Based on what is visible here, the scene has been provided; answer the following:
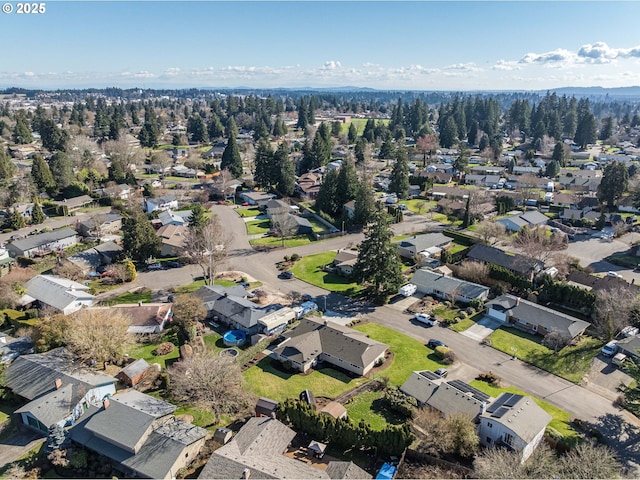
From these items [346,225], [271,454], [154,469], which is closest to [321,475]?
[271,454]

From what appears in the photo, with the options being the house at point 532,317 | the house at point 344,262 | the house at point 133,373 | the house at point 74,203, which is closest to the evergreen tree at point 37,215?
the house at point 74,203

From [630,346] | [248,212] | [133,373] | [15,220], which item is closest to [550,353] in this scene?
[630,346]

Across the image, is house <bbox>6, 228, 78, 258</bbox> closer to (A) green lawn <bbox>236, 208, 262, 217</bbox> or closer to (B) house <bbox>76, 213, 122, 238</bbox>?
(B) house <bbox>76, 213, 122, 238</bbox>

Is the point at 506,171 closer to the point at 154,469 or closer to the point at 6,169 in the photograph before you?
the point at 154,469

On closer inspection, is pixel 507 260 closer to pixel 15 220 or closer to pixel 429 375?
pixel 429 375

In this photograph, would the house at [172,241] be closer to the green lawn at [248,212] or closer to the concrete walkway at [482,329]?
the green lawn at [248,212]

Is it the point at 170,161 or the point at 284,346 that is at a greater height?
the point at 170,161

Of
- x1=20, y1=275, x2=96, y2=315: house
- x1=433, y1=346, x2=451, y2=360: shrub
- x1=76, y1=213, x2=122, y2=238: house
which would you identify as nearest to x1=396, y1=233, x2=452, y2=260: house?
x1=433, y1=346, x2=451, y2=360: shrub
